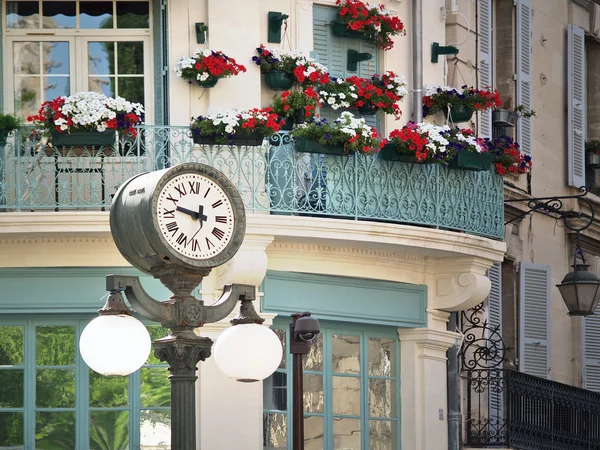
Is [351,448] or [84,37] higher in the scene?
[84,37]

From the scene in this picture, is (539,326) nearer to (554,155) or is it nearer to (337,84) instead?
(554,155)

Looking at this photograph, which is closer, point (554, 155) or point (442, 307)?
point (442, 307)

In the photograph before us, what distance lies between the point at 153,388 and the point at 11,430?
4.34 feet

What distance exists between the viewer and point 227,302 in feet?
29.1

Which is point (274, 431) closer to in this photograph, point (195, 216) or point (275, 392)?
point (275, 392)

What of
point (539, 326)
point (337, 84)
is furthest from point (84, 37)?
point (539, 326)

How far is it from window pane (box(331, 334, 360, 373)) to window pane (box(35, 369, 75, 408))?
2.59 meters

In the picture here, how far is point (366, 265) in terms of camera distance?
1678 cm

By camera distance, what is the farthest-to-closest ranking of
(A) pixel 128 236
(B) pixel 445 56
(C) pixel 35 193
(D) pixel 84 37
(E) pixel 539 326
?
(E) pixel 539 326
(B) pixel 445 56
(D) pixel 84 37
(C) pixel 35 193
(A) pixel 128 236

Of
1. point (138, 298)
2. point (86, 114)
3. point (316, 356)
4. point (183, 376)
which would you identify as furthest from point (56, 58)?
point (183, 376)

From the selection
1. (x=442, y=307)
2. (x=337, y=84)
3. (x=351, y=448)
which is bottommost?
(x=351, y=448)

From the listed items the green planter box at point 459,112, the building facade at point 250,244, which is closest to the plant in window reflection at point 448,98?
the green planter box at point 459,112

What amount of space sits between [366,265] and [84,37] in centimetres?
345

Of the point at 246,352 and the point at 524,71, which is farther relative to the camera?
the point at 524,71
